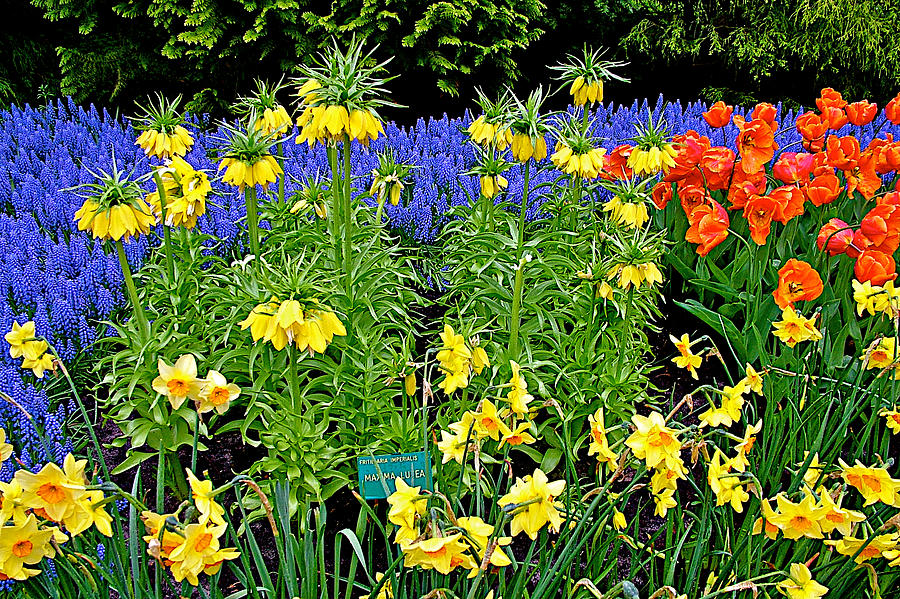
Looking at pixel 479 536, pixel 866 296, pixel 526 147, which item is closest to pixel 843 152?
pixel 866 296

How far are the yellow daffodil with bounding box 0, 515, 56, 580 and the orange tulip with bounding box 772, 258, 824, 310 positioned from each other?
180cm

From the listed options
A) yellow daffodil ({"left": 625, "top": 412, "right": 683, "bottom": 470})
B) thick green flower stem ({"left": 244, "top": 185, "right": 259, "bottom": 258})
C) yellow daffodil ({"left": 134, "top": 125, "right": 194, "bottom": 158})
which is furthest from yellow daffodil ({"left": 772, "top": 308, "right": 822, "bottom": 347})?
yellow daffodil ({"left": 134, "top": 125, "right": 194, "bottom": 158})

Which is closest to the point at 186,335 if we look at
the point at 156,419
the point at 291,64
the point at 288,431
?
the point at 156,419

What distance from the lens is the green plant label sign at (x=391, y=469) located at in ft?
4.48

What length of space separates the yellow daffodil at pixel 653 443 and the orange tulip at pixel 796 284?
42.1 inches

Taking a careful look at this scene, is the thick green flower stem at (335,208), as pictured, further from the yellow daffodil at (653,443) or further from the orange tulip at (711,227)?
the orange tulip at (711,227)

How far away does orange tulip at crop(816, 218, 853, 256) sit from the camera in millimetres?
2258

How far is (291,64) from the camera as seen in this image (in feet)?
16.8

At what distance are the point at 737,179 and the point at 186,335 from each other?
199 centimetres

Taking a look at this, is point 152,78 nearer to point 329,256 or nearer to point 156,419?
point 329,256

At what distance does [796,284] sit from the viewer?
6.63 ft

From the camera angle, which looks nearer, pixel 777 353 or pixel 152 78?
pixel 777 353

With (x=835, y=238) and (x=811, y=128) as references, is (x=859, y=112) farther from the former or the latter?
(x=835, y=238)

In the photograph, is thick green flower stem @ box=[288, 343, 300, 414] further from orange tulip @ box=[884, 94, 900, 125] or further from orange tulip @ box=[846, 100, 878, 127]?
orange tulip @ box=[884, 94, 900, 125]
